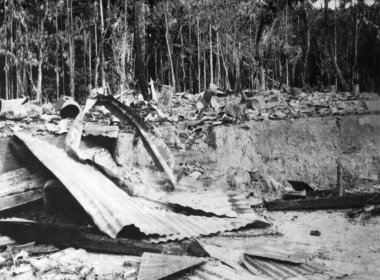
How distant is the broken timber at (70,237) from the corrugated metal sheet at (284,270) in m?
0.87

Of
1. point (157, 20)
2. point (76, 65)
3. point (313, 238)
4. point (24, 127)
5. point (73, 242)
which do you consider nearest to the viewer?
point (73, 242)

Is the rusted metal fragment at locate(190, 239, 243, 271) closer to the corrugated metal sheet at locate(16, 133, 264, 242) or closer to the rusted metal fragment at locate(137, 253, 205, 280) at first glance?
the rusted metal fragment at locate(137, 253, 205, 280)

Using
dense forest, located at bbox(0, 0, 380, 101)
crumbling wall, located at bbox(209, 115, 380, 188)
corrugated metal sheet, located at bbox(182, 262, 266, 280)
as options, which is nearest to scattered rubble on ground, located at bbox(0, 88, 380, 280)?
corrugated metal sheet, located at bbox(182, 262, 266, 280)

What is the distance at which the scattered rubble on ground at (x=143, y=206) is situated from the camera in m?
3.24

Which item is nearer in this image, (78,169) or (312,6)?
(78,169)

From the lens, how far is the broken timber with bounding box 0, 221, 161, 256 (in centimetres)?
357

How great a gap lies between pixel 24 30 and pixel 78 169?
668 inches

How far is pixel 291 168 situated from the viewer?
6.28 metres

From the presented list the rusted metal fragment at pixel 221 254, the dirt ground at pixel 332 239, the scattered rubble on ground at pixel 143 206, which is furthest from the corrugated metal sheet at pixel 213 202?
the rusted metal fragment at pixel 221 254

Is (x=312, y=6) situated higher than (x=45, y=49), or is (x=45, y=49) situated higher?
(x=312, y=6)

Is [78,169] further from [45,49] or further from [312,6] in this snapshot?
[312,6]

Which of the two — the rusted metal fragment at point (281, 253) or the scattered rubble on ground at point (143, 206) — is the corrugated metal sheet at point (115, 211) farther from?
the rusted metal fragment at point (281, 253)

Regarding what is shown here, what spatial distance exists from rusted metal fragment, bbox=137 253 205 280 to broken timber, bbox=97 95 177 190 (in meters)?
2.13

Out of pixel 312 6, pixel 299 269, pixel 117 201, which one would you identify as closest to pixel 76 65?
pixel 312 6
